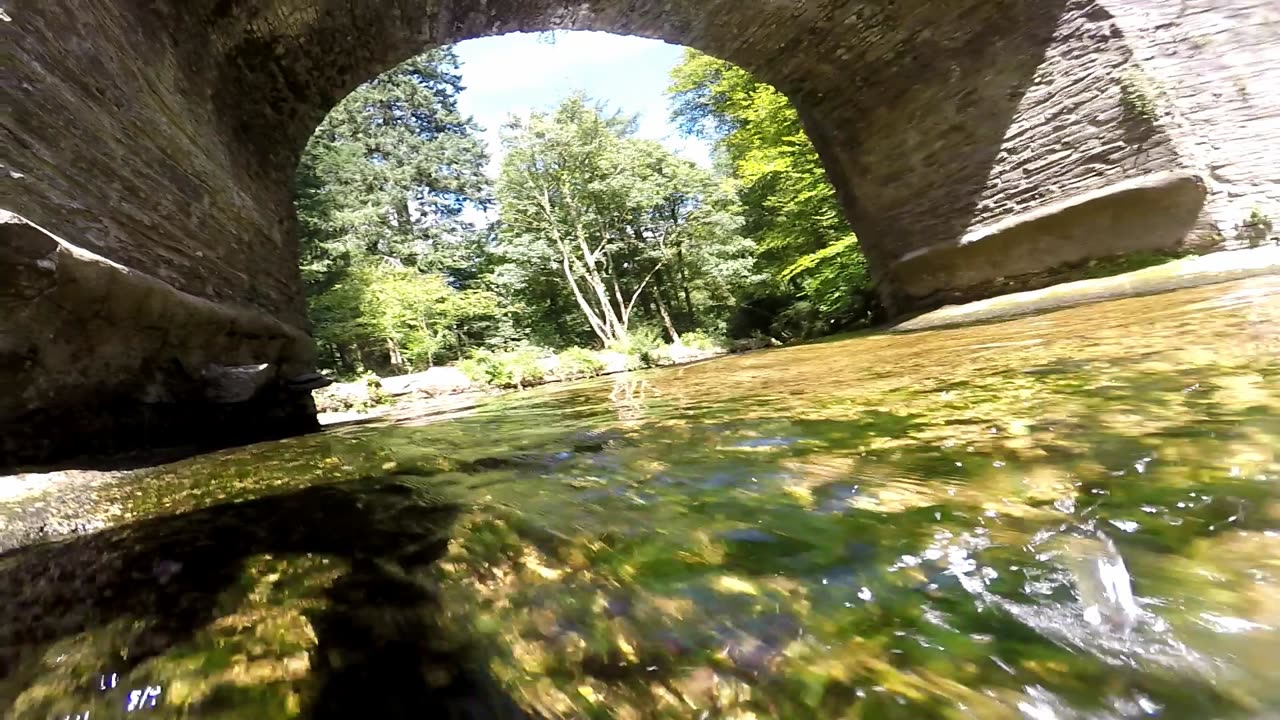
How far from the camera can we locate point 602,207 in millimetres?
19125

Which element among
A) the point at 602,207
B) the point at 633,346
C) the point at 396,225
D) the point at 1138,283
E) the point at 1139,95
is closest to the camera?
the point at 1138,283

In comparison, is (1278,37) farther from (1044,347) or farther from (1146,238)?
(1044,347)

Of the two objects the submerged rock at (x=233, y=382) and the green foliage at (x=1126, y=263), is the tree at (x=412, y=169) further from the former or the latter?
the green foliage at (x=1126, y=263)

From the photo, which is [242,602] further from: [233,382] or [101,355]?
[233,382]

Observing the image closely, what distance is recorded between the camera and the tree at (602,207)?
18.4 meters

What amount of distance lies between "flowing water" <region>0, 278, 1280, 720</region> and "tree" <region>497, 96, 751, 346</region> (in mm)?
16349

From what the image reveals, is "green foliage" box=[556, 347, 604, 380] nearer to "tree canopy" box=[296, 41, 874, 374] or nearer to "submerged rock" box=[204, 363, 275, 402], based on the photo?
"tree canopy" box=[296, 41, 874, 374]

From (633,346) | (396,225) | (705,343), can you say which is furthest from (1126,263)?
(396,225)

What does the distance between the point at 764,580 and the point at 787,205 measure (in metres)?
13.3

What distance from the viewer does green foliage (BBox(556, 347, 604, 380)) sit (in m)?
12.8

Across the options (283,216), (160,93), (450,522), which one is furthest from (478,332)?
(450,522)

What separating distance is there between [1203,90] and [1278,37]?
61cm

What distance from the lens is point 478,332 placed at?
2244cm

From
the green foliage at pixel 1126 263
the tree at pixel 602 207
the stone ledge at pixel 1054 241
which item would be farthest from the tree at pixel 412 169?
the green foliage at pixel 1126 263
